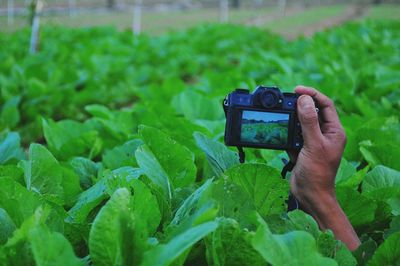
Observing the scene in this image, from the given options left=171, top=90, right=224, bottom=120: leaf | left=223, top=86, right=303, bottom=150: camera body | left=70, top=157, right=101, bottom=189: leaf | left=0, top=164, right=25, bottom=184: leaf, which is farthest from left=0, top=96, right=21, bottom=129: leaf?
left=223, top=86, right=303, bottom=150: camera body

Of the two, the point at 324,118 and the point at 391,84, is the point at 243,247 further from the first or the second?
the point at 391,84

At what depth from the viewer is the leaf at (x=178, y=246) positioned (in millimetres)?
1188

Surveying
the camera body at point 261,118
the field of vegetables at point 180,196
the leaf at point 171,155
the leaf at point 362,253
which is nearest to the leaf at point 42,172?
the field of vegetables at point 180,196

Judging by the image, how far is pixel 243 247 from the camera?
142cm

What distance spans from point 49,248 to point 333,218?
0.83m

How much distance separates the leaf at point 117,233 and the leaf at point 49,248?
8 centimetres

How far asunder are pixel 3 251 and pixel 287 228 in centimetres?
71

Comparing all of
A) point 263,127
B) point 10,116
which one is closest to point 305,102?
point 263,127

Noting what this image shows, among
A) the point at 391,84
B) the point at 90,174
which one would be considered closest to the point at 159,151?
the point at 90,174

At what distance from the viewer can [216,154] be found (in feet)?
6.11

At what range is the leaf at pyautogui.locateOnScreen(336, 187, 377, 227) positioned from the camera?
1.84 m

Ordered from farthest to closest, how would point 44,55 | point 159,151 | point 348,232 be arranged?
point 44,55
point 159,151
point 348,232

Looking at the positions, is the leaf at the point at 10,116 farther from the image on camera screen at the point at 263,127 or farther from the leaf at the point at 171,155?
the image on camera screen at the point at 263,127

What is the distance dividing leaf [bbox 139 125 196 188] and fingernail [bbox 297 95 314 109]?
1.31ft
